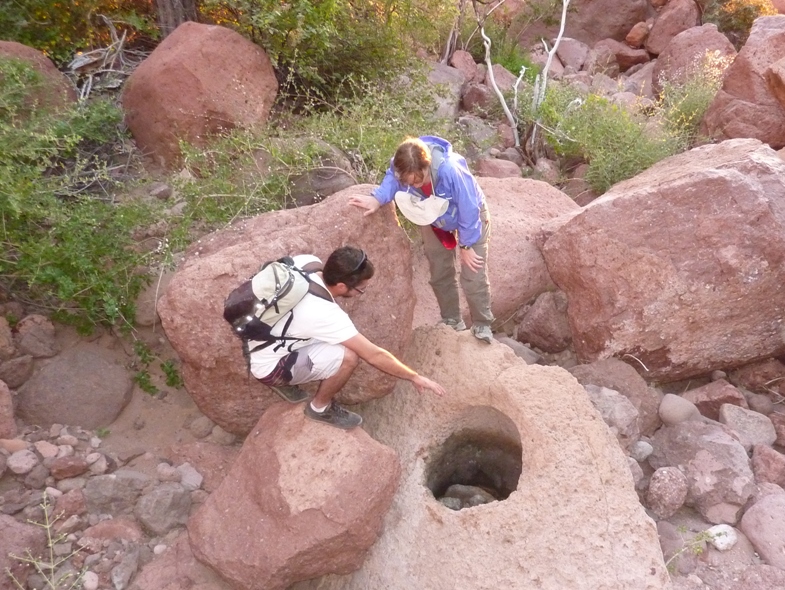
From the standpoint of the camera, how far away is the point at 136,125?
17.5 feet

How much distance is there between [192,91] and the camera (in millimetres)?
5184

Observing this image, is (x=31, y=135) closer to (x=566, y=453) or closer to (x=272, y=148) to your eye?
(x=272, y=148)

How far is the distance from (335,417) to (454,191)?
4.21ft

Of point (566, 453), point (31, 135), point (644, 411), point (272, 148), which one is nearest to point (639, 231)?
point (644, 411)

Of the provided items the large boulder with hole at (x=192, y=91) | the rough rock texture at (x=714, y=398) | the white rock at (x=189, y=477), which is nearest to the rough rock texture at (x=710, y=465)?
the rough rock texture at (x=714, y=398)

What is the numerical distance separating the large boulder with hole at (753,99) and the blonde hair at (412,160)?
16.0 feet

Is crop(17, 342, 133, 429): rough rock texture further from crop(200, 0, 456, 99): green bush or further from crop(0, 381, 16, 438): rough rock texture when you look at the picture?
crop(200, 0, 456, 99): green bush

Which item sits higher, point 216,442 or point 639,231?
point 639,231

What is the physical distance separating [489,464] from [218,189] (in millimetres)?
2553

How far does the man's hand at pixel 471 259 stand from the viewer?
11.6 feet

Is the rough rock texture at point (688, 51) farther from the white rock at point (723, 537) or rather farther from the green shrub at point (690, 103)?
the white rock at point (723, 537)

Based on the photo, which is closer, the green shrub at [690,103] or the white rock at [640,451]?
the white rock at [640,451]

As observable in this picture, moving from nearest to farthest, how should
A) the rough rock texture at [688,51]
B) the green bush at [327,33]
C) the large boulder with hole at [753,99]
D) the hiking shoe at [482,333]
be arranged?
the hiking shoe at [482,333], the green bush at [327,33], the large boulder with hole at [753,99], the rough rock texture at [688,51]

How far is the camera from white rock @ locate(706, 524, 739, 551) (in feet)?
11.0
